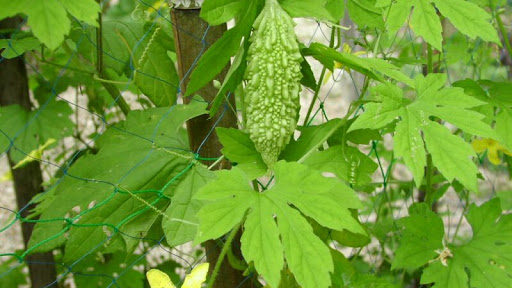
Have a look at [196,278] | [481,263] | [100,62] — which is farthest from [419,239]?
[100,62]

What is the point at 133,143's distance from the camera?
53.4 inches

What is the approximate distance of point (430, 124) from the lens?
1158mm

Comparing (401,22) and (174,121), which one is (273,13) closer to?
(401,22)

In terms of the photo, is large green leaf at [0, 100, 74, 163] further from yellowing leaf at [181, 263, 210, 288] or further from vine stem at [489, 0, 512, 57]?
vine stem at [489, 0, 512, 57]

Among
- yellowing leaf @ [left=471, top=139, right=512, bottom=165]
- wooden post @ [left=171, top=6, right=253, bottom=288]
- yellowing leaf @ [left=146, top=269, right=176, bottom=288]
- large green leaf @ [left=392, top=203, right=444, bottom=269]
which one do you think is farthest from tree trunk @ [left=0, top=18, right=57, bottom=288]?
yellowing leaf @ [left=471, top=139, right=512, bottom=165]

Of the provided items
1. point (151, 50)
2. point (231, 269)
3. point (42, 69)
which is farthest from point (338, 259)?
point (42, 69)

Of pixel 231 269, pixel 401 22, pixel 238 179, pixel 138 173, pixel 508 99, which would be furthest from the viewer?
pixel 508 99

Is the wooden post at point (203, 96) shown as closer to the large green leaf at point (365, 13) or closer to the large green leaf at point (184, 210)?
the large green leaf at point (184, 210)

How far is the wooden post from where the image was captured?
1299 mm

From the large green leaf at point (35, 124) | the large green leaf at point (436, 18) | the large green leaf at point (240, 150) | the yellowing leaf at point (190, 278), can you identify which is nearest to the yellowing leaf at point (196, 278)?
the yellowing leaf at point (190, 278)

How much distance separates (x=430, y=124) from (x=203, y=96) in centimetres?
52

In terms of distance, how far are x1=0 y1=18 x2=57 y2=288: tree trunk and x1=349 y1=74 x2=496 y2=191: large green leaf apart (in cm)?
110

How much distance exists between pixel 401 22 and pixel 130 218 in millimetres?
706

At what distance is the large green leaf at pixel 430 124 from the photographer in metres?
1.10
